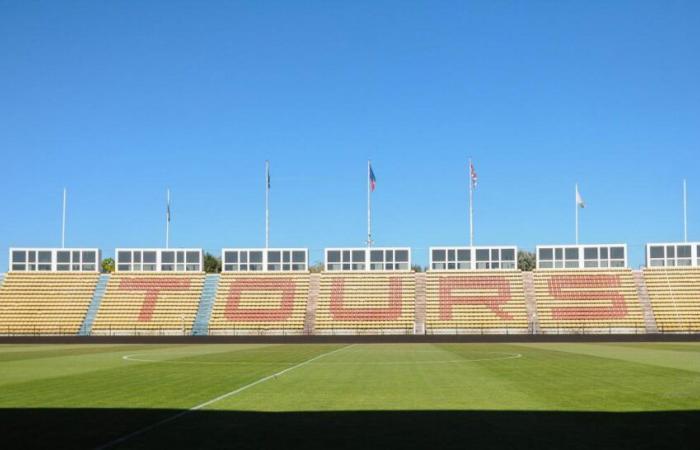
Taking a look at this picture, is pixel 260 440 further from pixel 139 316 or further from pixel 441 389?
pixel 139 316

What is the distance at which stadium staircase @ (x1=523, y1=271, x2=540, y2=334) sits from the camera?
215ft

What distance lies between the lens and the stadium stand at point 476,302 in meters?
65.8

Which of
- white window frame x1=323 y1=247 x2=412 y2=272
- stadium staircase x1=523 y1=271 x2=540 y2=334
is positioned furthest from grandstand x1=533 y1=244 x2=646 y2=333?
white window frame x1=323 y1=247 x2=412 y2=272

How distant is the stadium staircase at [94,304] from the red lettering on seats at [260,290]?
12561 mm

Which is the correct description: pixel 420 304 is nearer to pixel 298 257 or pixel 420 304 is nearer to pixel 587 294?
pixel 298 257

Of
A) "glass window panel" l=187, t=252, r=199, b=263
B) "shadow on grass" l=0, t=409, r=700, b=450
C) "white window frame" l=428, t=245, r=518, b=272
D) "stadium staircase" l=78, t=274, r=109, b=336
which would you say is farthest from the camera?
"glass window panel" l=187, t=252, r=199, b=263

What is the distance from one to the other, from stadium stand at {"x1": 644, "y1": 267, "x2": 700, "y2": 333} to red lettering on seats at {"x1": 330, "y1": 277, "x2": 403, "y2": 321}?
928 inches

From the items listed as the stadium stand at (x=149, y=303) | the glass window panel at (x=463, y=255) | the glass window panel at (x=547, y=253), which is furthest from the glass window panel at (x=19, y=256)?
the glass window panel at (x=547, y=253)

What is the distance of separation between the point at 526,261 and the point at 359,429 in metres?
139

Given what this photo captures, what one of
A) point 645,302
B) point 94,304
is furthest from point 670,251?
point 94,304

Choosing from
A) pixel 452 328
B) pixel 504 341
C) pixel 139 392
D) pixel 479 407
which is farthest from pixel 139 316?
pixel 479 407

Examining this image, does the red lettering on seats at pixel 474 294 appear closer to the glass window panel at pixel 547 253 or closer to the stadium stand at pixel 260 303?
the glass window panel at pixel 547 253

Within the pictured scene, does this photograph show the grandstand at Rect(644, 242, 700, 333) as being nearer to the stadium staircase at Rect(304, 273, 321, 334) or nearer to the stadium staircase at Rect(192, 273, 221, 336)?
the stadium staircase at Rect(304, 273, 321, 334)

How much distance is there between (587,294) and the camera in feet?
229
